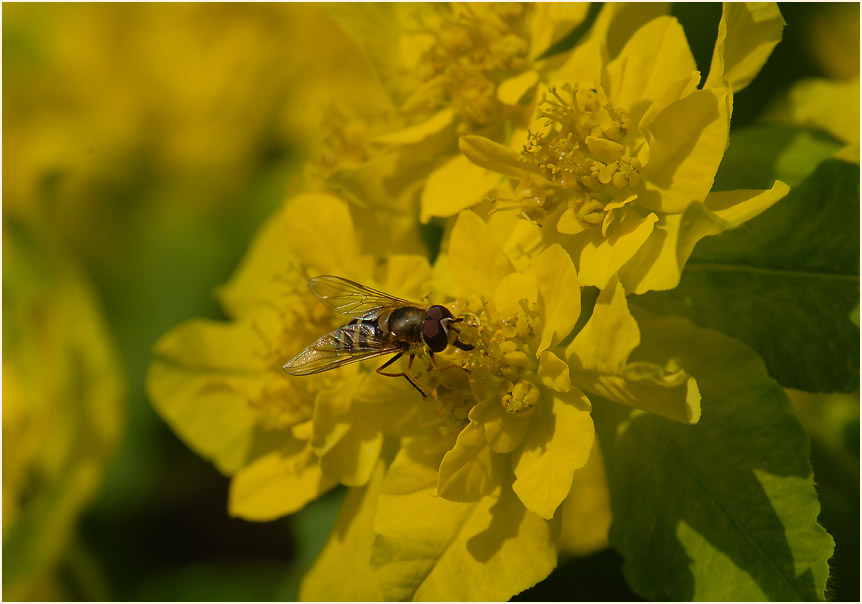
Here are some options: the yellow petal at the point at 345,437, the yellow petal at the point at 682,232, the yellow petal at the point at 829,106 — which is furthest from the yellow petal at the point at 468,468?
the yellow petal at the point at 829,106

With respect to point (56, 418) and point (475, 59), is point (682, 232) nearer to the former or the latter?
point (475, 59)

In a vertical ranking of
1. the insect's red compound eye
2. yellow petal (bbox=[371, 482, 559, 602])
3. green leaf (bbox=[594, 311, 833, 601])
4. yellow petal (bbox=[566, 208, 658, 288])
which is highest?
yellow petal (bbox=[566, 208, 658, 288])

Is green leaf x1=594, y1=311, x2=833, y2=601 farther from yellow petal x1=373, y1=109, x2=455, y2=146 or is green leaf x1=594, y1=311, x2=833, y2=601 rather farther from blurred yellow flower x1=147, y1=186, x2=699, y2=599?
yellow petal x1=373, y1=109, x2=455, y2=146

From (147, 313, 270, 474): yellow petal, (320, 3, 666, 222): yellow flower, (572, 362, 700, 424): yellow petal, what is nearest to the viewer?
(572, 362, 700, 424): yellow petal

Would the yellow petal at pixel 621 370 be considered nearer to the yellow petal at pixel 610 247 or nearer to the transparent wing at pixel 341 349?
the yellow petal at pixel 610 247

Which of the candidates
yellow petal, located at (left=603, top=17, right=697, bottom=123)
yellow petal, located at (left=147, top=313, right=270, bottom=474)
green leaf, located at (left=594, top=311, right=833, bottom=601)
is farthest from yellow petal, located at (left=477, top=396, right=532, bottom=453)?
yellow petal, located at (left=147, top=313, right=270, bottom=474)

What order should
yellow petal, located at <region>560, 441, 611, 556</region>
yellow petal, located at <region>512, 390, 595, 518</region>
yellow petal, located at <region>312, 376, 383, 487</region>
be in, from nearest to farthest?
yellow petal, located at <region>512, 390, 595, 518</region>
yellow petal, located at <region>312, 376, 383, 487</region>
yellow petal, located at <region>560, 441, 611, 556</region>
